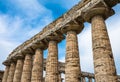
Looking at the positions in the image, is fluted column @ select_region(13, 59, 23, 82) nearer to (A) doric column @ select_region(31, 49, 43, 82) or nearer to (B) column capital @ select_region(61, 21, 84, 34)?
(A) doric column @ select_region(31, 49, 43, 82)

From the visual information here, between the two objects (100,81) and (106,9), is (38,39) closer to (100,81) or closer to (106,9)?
(106,9)

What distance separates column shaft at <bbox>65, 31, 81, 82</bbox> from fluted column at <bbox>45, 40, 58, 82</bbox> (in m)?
2.73

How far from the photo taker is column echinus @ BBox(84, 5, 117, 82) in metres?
13.8

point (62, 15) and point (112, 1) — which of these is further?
point (62, 15)

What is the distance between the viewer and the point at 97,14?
55.2 ft

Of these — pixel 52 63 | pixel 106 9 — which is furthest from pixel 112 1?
pixel 52 63

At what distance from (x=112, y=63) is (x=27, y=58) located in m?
14.1

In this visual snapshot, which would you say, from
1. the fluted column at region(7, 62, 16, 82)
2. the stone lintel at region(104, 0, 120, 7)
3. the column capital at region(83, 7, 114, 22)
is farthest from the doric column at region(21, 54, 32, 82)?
the stone lintel at region(104, 0, 120, 7)

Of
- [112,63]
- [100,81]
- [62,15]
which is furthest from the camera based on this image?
[62,15]

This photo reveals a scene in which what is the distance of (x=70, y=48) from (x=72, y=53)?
0.63m

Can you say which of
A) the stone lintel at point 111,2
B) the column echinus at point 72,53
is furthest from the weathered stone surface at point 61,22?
the stone lintel at point 111,2

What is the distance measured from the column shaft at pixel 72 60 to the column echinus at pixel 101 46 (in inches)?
108

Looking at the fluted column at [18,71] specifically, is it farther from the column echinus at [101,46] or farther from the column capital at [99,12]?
the column capital at [99,12]

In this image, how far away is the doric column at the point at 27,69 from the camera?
24.3 metres
